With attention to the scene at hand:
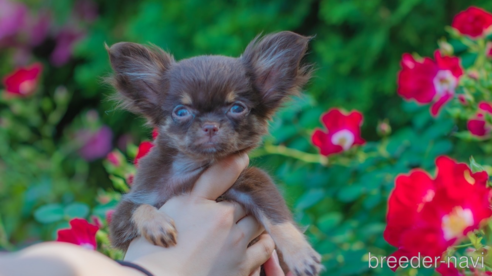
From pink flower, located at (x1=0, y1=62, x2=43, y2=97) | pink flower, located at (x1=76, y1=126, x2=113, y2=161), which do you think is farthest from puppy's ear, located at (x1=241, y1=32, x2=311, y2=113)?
pink flower, located at (x1=76, y1=126, x2=113, y2=161)

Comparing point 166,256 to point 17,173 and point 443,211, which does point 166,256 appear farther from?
point 17,173

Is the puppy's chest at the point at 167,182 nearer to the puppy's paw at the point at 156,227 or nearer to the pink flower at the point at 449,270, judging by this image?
the puppy's paw at the point at 156,227

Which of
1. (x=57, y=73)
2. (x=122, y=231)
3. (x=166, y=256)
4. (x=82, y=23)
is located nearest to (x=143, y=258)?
(x=166, y=256)

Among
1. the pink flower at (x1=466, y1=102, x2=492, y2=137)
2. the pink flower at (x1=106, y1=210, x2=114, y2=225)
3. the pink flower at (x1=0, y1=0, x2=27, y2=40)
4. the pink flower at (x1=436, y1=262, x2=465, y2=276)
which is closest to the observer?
the pink flower at (x1=436, y1=262, x2=465, y2=276)

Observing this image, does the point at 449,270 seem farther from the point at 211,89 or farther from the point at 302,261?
the point at 211,89

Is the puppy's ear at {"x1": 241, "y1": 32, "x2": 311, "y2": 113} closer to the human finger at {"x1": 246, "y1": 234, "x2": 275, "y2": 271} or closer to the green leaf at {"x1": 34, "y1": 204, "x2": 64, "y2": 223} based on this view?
the human finger at {"x1": 246, "y1": 234, "x2": 275, "y2": 271}

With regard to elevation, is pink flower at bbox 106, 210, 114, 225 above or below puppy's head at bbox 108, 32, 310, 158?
below
